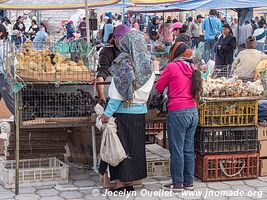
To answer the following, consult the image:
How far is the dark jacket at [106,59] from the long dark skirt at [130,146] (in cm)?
64

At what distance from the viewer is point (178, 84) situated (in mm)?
5203

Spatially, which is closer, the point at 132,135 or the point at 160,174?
the point at 132,135

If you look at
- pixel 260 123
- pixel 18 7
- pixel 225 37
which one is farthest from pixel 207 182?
pixel 225 37

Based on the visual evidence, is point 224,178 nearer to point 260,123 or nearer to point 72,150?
point 260,123

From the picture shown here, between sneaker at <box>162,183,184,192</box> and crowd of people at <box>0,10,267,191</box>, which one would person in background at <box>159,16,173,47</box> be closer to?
crowd of people at <box>0,10,267,191</box>

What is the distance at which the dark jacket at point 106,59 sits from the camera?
564 centimetres

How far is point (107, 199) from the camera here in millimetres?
5219

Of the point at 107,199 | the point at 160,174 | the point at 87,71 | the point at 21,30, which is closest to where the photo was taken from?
the point at 107,199

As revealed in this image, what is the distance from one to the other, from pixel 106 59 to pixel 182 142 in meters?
1.22

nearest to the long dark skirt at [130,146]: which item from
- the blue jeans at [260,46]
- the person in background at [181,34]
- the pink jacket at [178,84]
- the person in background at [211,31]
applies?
the pink jacket at [178,84]

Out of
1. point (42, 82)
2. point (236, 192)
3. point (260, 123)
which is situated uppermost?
point (42, 82)

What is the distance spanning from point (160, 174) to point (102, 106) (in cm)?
118

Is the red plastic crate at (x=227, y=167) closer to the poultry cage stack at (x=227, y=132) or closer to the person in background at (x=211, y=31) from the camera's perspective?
the poultry cage stack at (x=227, y=132)

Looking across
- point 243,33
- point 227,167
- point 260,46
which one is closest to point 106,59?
point 227,167
